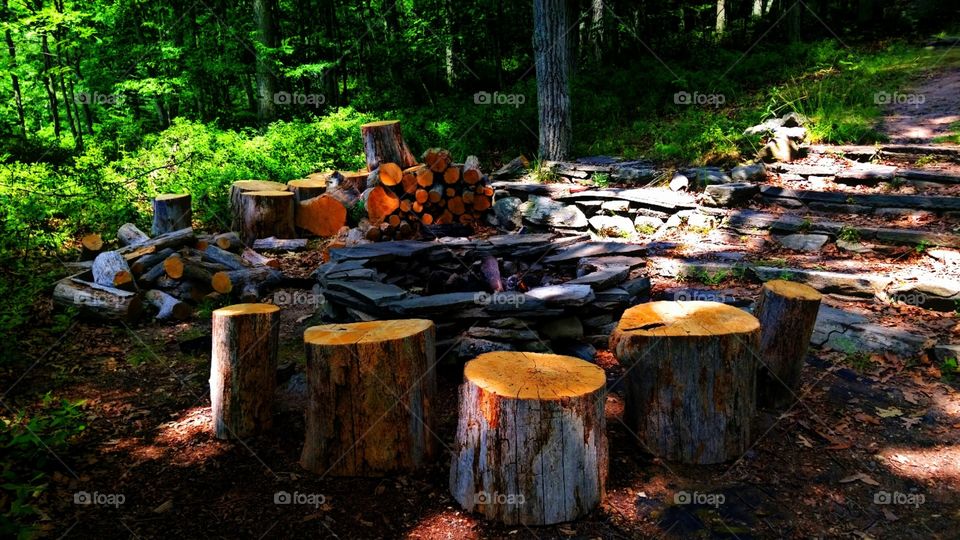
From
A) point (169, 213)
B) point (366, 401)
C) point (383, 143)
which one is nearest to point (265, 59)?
point (383, 143)

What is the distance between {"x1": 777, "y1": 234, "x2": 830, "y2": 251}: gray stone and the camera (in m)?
6.93

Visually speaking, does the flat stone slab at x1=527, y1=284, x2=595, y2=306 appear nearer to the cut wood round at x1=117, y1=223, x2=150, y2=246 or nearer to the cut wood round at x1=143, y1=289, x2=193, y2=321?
the cut wood round at x1=143, y1=289, x2=193, y2=321

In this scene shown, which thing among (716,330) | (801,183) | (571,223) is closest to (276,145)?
(571,223)

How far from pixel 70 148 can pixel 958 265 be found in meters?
14.4

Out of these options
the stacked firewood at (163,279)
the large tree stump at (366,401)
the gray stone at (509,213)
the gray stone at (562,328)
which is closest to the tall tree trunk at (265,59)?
the stacked firewood at (163,279)

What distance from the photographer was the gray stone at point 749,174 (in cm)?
850

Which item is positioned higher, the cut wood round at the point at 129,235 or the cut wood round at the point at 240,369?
the cut wood round at the point at 129,235

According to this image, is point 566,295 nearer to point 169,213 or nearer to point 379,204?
point 379,204

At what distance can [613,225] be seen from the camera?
27.3 feet

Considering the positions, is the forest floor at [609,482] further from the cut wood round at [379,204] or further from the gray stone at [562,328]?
the cut wood round at [379,204]

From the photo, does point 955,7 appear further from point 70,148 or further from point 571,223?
point 70,148

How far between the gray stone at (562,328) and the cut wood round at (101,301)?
4128 mm

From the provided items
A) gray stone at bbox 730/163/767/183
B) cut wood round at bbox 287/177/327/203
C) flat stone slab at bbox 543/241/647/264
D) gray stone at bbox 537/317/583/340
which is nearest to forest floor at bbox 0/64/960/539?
gray stone at bbox 537/317/583/340

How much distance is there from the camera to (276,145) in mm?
11750
